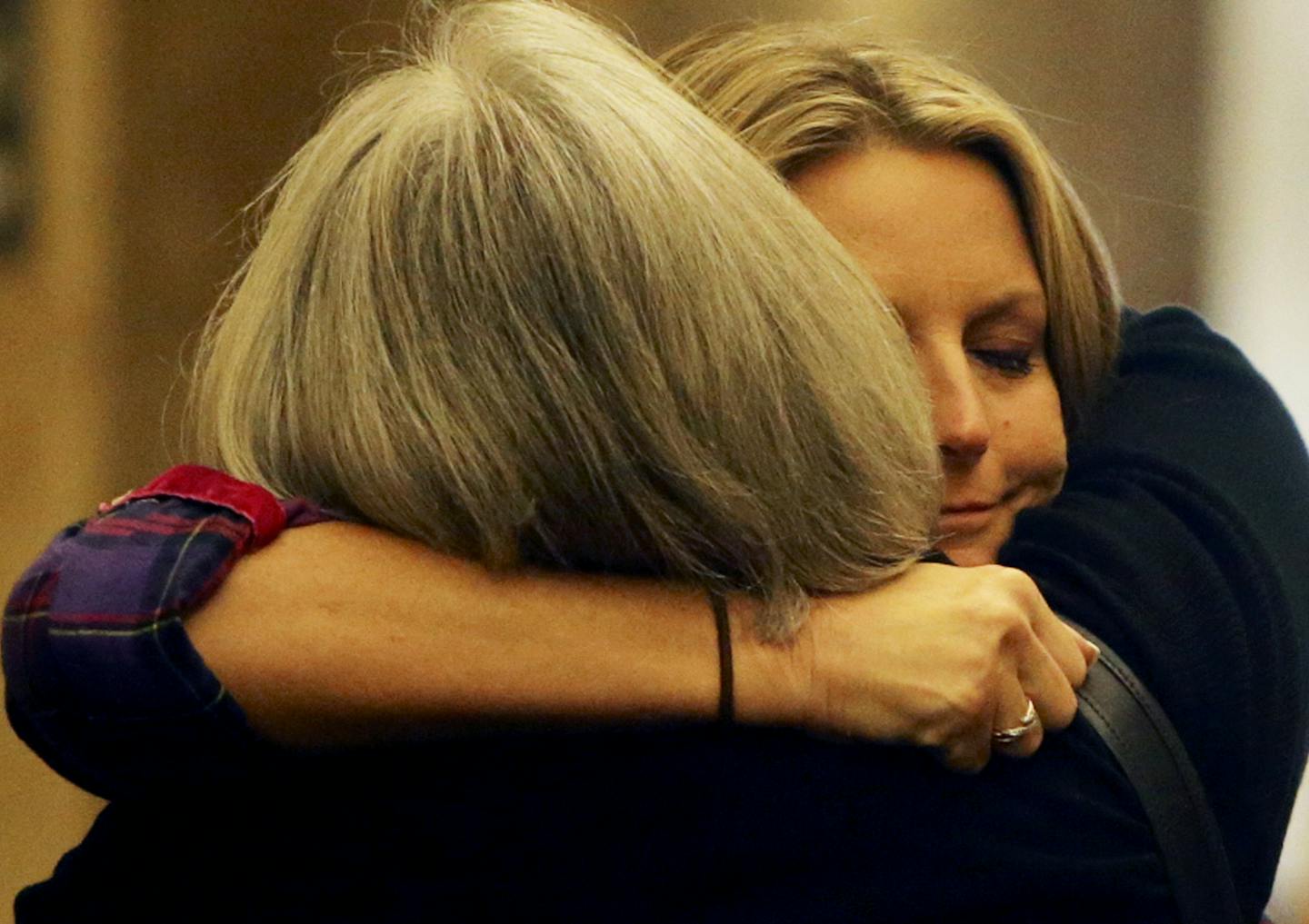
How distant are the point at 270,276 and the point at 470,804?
29cm

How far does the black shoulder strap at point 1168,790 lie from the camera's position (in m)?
0.76

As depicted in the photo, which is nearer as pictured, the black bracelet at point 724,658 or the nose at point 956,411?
the black bracelet at point 724,658

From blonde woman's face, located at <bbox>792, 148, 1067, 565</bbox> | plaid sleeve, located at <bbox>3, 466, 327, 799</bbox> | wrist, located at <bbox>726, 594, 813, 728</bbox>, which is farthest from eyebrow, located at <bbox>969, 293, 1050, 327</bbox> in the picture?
plaid sleeve, located at <bbox>3, 466, 327, 799</bbox>

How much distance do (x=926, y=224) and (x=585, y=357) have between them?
398mm

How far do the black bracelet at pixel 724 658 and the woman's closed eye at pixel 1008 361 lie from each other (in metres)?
0.39

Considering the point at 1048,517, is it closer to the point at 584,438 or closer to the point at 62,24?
the point at 584,438

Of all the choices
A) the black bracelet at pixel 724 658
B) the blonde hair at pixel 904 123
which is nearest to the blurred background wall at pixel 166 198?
the blonde hair at pixel 904 123

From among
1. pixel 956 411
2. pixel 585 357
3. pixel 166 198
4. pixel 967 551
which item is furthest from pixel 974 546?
pixel 166 198

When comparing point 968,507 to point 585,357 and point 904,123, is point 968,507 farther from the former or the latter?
point 585,357

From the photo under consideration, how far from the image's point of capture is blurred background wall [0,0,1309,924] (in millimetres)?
1646

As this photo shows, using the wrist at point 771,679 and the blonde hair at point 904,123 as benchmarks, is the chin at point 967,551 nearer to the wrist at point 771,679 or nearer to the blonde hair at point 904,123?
the blonde hair at point 904,123

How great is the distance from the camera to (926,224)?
1.03 meters

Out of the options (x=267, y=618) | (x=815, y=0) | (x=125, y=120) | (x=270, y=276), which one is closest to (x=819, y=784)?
(x=267, y=618)

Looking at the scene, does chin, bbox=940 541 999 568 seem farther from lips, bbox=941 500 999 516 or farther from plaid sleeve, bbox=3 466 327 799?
plaid sleeve, bbox=3 466 327 799
